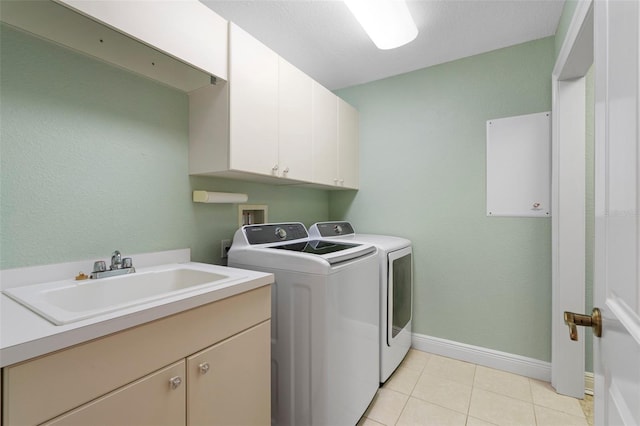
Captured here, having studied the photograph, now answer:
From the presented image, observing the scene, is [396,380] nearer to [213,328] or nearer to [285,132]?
[213,328]

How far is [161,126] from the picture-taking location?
1.51 meters

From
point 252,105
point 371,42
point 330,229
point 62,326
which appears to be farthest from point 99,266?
point 371,42

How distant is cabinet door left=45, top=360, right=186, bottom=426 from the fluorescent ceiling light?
179 cm

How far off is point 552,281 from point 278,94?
2.15 metres

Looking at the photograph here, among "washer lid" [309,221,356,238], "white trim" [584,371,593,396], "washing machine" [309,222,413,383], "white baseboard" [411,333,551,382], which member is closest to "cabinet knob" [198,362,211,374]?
"washing machine" [309,222,413,383]

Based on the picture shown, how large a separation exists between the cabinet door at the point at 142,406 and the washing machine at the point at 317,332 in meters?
0.59

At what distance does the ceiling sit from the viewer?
5.47 feet

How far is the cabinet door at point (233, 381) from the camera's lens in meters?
0.97

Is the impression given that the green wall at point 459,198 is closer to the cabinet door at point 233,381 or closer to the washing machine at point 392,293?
the washing machine at point 392,293

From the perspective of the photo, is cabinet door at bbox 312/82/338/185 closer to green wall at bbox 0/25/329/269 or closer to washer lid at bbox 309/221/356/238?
washer lid at bbox 309/221/356/238

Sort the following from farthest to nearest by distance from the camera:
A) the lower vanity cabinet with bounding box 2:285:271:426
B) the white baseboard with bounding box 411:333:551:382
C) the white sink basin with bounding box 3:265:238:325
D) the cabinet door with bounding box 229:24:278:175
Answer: the white baseboard with bounding box 411:333:551:382 < the cabinet door with bounding box 229:24:278:175 < the white sink basin with bounding box 3:265:238:325 < the lower vanity cabinet with bounding box 2:285:271:426

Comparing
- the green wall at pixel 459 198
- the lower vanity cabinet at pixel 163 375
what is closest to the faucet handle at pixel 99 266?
the lower vanity cabinet at pixel 163 375

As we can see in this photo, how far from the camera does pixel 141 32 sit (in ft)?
3.66

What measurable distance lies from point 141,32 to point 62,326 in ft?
3.48
